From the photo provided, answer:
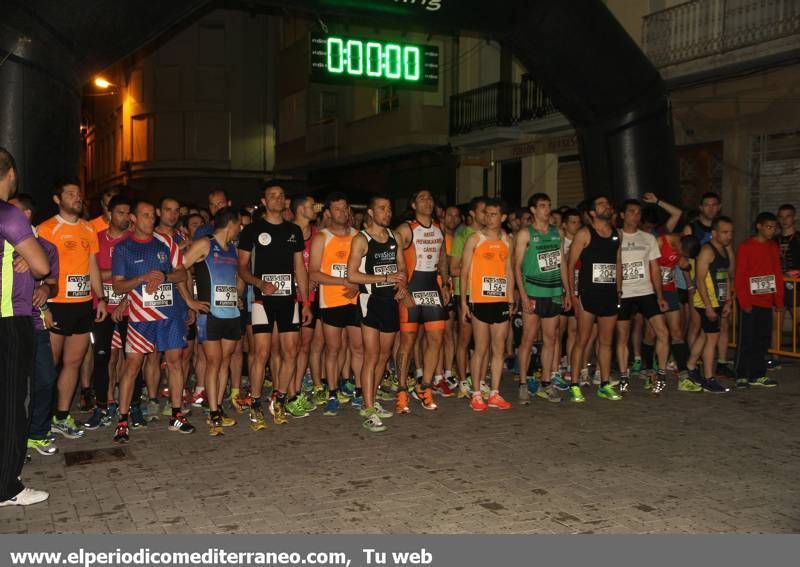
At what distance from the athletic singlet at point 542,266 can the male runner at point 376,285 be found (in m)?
1.72

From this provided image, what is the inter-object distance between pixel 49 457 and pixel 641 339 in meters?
7.17

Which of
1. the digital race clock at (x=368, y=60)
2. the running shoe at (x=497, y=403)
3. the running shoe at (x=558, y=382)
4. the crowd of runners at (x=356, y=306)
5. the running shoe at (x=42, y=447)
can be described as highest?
the digital race clock at (x=368, y=60)

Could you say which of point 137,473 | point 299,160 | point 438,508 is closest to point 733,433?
point 438,508

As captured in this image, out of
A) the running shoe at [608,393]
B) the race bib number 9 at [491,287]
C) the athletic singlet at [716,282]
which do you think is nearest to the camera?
the race bib number 9 at [491,287]

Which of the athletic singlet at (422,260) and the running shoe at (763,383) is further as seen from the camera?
the running shoe at (763,383)

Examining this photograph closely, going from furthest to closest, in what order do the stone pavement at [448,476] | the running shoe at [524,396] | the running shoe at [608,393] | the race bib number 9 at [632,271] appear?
the race bib number 9 at [632,271] < the running shoe at [608,393] < the running shoe at [524,396] < the stone pavement at [448,476]

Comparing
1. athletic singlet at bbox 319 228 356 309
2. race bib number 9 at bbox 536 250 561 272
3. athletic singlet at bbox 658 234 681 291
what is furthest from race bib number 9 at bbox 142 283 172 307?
athletic singlet at bbox 658 234 681 291

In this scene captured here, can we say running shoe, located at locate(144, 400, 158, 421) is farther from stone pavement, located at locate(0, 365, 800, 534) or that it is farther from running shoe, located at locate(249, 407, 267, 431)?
running shoe, located at locate(249, 407, 267, 431)

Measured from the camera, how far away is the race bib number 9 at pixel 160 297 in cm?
719

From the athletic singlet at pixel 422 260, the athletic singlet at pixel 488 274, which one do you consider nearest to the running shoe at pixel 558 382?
the athletic singlet at pixel 488 274

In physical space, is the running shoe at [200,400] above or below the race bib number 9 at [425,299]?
below

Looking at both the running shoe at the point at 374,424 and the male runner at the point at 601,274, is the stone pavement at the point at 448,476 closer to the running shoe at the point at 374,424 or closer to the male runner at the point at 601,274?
the running shoe at the point at 374,424

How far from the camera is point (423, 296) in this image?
27.4ft

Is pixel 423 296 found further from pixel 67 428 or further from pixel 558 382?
pixel 67 428
